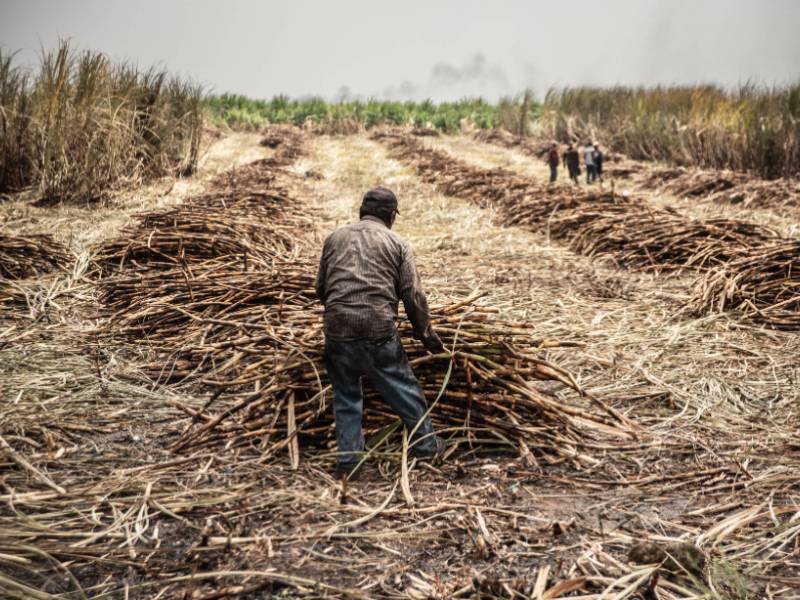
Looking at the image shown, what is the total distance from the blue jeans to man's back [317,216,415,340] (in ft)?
0.22

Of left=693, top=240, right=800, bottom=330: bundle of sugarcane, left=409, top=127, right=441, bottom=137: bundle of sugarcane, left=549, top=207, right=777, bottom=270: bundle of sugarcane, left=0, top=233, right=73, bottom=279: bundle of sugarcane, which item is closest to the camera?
left=693, top=240, right=800, bottom=330: bundle of sugarcane

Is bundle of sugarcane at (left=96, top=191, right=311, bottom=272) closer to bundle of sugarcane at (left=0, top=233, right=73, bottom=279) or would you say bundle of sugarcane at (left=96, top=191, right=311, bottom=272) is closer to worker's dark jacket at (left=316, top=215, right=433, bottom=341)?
bundle of sugarcane at (left=0, top=233, right=73, bottom=279)

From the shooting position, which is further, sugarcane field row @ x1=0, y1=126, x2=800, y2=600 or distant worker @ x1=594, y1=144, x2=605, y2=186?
distant worker @ x1=594, y1=144, x2=605, y2=186

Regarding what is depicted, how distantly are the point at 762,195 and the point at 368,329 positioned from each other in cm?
1057

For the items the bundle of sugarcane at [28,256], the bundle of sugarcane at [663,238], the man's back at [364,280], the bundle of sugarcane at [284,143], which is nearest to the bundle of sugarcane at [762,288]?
the bundle of sugarcane at [663,238]

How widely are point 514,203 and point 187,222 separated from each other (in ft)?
19.2

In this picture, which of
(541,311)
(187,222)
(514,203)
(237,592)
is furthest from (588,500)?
(514,203)

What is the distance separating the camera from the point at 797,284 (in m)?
5.41

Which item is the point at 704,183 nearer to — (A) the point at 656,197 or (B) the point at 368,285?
(A) the point at 656,197

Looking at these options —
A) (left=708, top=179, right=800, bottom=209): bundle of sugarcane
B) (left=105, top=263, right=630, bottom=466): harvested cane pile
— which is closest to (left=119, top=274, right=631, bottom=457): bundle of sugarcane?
(left=105, top=263, right=630, bottom=466): harvested cane pile

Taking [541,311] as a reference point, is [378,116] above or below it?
above

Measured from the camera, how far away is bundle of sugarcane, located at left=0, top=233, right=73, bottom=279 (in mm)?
6023

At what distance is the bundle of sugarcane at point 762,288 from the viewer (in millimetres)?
5191

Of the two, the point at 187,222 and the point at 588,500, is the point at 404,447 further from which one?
the point at 187,222
